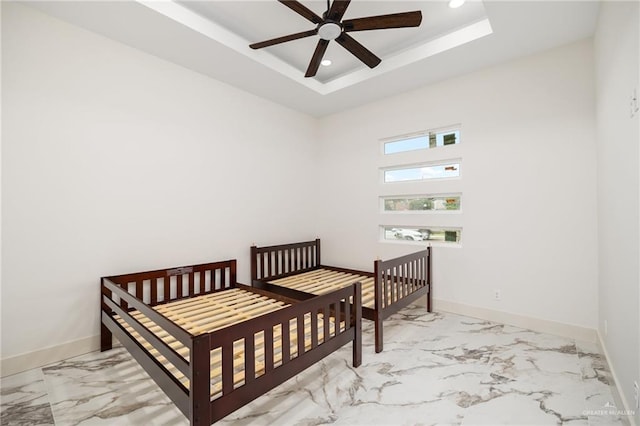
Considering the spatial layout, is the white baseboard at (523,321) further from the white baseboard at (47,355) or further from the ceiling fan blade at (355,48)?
the white baseboard at (47,355)

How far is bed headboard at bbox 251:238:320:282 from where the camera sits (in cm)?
372

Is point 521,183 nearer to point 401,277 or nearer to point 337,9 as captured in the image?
point 401,277

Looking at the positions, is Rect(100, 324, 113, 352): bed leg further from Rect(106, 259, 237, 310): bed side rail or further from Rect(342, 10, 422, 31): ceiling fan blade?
Rect(342, 10, 422, 31): ceiling fan blade

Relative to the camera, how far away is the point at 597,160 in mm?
2510

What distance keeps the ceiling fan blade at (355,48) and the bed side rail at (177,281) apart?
2.52 m

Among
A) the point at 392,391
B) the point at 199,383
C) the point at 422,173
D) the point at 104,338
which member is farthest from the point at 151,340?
the point at 422,173

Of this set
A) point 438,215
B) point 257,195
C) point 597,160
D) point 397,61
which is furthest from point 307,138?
point 597,160

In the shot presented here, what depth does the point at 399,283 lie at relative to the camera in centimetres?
296

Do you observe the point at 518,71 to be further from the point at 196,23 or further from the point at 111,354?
the point at 111,354

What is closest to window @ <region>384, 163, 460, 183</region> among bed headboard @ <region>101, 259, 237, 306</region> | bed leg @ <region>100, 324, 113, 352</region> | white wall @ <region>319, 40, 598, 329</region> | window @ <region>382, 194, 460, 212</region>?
white wall @ <region>319, 40, 598, 329</region>

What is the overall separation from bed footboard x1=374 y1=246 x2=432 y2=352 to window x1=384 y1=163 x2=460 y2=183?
0.89 metres

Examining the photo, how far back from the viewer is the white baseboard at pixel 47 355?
2.15 meters

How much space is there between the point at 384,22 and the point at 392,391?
8.36 ft

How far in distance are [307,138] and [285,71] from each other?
1.37m
